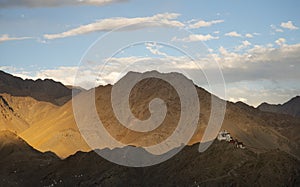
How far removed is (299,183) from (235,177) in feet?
51.7

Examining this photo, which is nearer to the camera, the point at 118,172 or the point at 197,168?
the point at 197,168

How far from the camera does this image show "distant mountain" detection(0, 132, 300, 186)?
132 meters

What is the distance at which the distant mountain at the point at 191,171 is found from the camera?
132 m

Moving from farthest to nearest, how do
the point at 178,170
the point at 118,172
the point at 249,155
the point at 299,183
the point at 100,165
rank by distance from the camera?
the point at 100,165 < the point at 118,172 < the point at 178,170 < the point at 249,155 < the point at 299,183

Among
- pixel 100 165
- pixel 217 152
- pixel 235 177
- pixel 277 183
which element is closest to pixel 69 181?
pixel 100 165

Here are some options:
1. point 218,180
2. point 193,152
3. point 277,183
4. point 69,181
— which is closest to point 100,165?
point 69,181

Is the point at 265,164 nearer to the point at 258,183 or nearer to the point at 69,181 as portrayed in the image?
the point at 258,183

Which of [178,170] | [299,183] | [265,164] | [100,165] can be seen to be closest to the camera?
[299,183]

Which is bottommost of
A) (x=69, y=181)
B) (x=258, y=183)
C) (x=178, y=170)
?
(x=69, y=181)

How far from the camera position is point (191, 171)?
503 feet

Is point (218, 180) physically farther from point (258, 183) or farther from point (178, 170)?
point (178, 170)

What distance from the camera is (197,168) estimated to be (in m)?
153

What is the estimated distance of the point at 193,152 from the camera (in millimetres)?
165875

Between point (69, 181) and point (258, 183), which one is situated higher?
point (258, 183)
